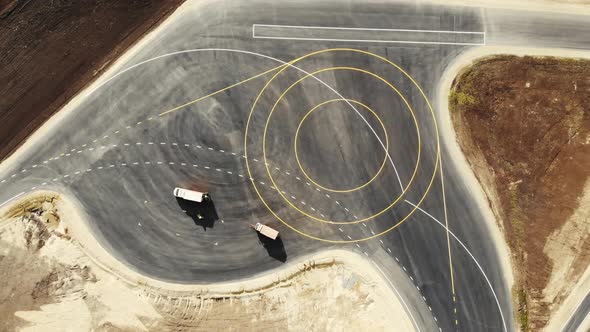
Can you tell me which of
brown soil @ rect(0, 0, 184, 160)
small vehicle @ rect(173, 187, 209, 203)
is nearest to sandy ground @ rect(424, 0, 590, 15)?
small vehicle @ rect(173, 187, 209, 203)

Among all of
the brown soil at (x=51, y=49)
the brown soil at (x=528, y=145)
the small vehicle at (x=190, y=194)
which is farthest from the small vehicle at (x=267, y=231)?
the brown soil at (x=51, y=49)

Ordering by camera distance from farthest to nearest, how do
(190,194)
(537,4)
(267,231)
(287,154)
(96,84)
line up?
(537,4) → (287,154) → (96,84) → (267,231) → (190,194)

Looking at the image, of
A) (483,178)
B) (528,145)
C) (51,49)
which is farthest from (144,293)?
(528,145)

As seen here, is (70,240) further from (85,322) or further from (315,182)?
(315,182)

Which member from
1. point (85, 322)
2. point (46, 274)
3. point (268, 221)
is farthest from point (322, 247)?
point (46, 274)

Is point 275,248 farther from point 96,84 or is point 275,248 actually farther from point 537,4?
point 537,4
